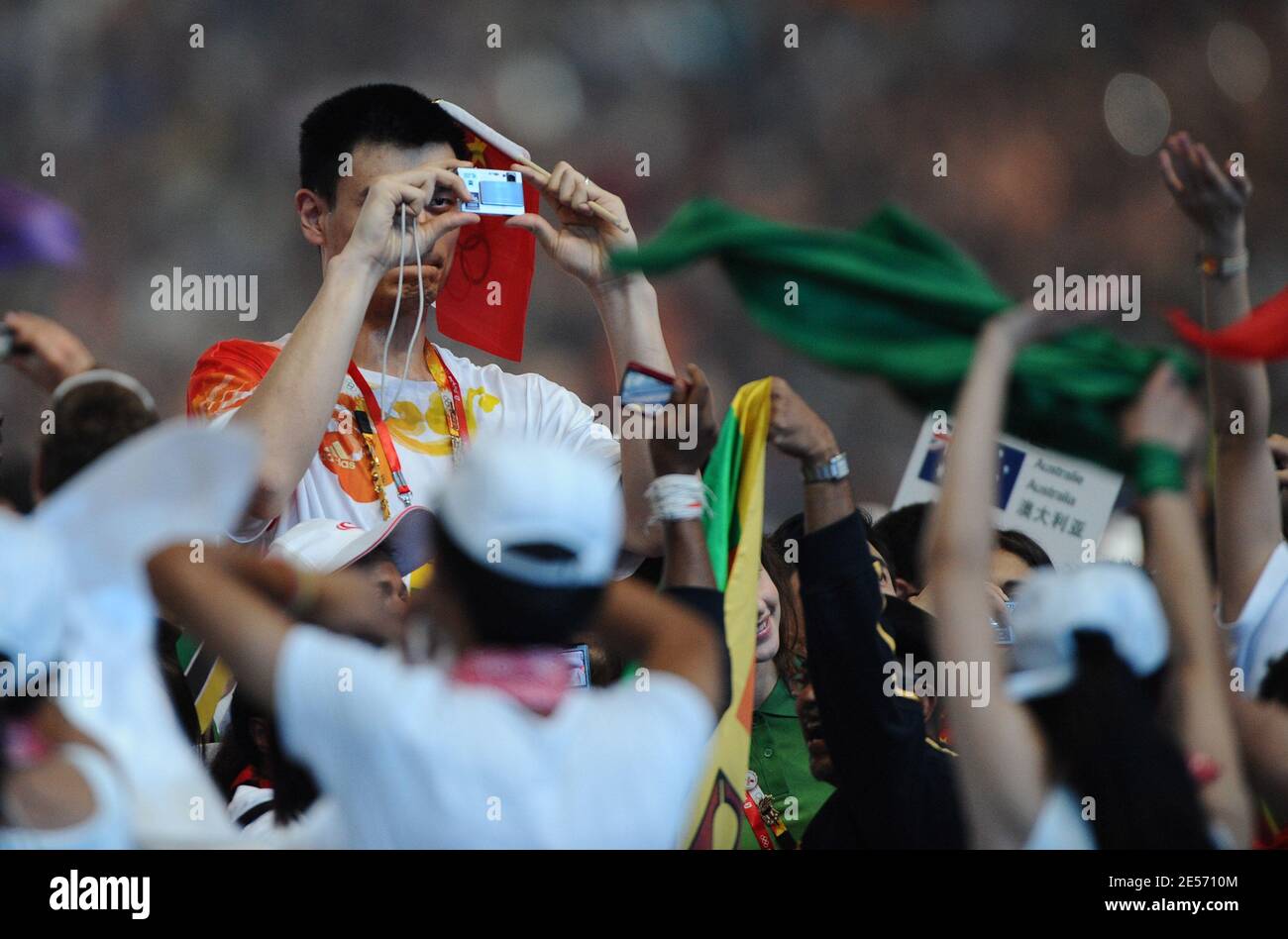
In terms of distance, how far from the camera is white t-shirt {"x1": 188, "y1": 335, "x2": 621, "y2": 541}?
2926mm

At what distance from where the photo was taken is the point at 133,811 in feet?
5.92

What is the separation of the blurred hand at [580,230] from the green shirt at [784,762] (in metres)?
0.89

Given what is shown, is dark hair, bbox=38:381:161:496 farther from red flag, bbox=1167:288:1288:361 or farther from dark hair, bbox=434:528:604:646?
red flag, bbox=1167:288:1288:361

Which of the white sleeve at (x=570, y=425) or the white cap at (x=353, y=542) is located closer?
the white cap at (x=353, y=542)

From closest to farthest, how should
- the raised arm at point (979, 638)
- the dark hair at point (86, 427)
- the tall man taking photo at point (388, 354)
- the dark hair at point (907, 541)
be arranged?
the raised arm at point (979, 638), the dark hair at point (86, 427), the tall man taking photo at point (388, 354), the dark hair at point (907, 541)

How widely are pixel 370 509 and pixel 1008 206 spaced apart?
3692 mm

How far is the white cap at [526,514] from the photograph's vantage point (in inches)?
70.6

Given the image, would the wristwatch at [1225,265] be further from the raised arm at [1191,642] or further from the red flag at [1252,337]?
the raised arm at [1191,642]

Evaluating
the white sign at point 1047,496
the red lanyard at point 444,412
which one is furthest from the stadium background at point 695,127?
the red lanyard at point 444,412

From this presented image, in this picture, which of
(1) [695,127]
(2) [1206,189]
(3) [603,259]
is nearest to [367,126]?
(3) [603,259]

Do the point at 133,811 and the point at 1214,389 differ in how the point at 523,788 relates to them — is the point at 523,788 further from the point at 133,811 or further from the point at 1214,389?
the point at 1214,389

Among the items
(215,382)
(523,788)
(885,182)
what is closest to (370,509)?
(215,382)

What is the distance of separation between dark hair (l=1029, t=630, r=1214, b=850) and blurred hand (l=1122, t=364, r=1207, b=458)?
0.38 m

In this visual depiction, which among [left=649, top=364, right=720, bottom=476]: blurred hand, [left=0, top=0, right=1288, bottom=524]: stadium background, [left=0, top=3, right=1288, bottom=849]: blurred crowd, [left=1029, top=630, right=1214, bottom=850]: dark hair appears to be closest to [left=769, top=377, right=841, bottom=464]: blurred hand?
[left=0, top=3, right=1288, bottom=849]: blurred crowd
